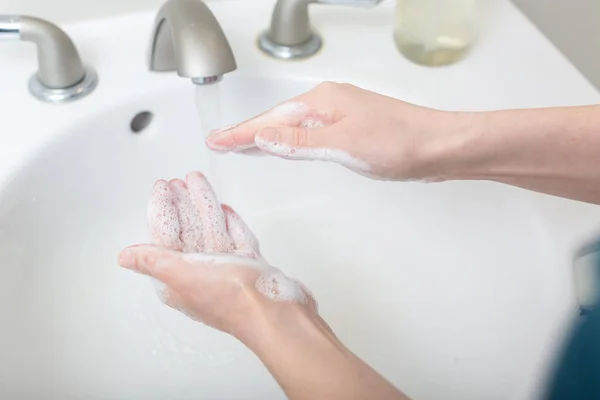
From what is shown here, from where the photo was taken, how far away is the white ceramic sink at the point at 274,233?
1.66 ft

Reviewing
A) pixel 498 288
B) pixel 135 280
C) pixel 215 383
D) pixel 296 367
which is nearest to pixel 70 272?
pixel 135 280

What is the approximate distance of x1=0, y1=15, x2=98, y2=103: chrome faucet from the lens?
1.66 ft

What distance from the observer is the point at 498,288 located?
21.4 inches

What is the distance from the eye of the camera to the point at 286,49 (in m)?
0.62

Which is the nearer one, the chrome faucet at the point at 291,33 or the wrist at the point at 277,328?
the wrist at the point at 277,328

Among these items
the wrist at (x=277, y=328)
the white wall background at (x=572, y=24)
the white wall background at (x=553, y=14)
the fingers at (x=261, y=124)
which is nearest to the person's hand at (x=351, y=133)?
the fingers at (x=261, y=124)

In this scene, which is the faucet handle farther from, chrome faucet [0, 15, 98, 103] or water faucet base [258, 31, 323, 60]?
chrome faucet [0, 15, 98, 103]

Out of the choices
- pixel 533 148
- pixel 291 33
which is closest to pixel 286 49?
pixel 291 33

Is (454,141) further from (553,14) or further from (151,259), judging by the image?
(553,14)

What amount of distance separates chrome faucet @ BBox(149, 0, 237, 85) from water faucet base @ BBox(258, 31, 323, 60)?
0.11 metres

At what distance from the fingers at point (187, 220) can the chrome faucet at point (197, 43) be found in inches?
3.6

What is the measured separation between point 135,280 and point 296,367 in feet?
0.89

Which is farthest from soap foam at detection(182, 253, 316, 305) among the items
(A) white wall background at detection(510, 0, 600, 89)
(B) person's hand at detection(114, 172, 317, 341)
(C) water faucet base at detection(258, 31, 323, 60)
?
(A) white wall background at detection(510, 0, 600, 89)

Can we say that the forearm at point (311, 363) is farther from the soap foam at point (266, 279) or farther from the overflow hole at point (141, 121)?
the overflow hole at point (141, 121)
